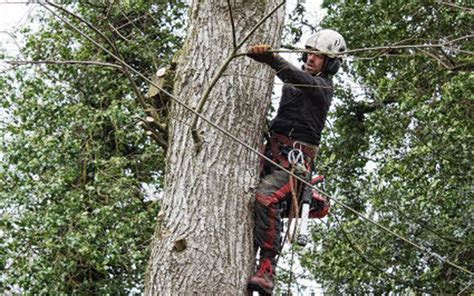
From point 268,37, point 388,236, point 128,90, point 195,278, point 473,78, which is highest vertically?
point 128,90

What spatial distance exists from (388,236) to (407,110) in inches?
45.5

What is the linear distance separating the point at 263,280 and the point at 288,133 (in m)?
0.96

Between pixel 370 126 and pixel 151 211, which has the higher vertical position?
pixel 370 126

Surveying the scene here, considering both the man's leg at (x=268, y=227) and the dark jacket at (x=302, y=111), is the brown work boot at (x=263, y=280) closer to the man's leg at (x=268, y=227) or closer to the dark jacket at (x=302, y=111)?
the man's leg at (x=268, y=227)

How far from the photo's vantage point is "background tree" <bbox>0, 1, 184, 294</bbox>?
7184 millimetres

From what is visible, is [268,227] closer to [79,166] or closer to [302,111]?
[302,111]

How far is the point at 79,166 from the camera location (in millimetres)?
7809

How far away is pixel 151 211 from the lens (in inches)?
294

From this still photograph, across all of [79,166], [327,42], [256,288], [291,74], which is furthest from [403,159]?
[256,288]

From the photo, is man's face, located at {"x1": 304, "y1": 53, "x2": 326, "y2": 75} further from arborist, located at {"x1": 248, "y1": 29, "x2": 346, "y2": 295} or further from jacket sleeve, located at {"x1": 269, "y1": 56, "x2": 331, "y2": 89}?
jacket sleeve, located at {"x1": 269, "y1": 56, "x2": 331, "y2": 89}

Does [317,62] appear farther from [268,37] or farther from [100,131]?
[100,131]

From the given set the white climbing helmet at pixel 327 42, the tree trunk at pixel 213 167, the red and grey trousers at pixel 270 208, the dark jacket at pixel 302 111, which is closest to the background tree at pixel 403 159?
the white climbing helmet at pixel 327 42

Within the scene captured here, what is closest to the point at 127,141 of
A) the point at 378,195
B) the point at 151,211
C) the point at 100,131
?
Answer: the point at 100,131

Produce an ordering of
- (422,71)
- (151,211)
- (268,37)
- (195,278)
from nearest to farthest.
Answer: (195,278), (268,37), (151,211), (422,71)
